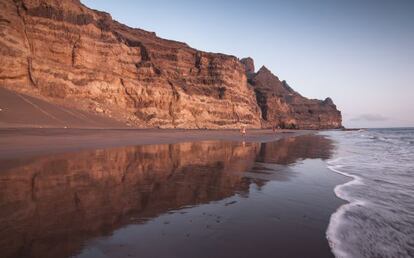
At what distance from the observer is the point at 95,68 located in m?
40.5

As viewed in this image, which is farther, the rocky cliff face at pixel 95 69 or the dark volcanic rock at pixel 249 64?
the dark volcanic rock at pixel 249 64

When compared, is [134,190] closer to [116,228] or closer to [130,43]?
[116,228]

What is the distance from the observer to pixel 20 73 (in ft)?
102

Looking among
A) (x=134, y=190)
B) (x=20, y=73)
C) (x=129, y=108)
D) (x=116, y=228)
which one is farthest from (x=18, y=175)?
(x=129, y=108)

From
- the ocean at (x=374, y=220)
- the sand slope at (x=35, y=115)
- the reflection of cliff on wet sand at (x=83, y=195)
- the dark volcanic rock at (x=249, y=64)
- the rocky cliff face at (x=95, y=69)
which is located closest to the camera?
the reflection of cliff on wet sand at (x=83, y=195)

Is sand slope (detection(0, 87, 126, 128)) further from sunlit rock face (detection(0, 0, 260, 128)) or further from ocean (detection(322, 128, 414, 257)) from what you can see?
ocean (detection(322, 128, 414, 257))

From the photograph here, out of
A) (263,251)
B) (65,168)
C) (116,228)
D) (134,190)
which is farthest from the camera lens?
(65,168)

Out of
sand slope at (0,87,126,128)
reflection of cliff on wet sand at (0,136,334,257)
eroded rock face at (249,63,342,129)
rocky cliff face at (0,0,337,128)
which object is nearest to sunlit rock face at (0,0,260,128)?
rocky cliff face at (0,0,337,128)

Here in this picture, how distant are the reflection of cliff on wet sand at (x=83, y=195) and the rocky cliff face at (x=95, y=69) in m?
26.4

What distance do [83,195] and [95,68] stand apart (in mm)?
37749

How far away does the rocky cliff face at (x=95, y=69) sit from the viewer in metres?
32.8

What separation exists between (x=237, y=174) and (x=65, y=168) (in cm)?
564

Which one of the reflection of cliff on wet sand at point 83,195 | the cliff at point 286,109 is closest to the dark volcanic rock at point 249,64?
the cliff at point 286,109

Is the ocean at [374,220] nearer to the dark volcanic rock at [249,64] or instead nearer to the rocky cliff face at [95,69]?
the rocky cliff face at [95,69]
